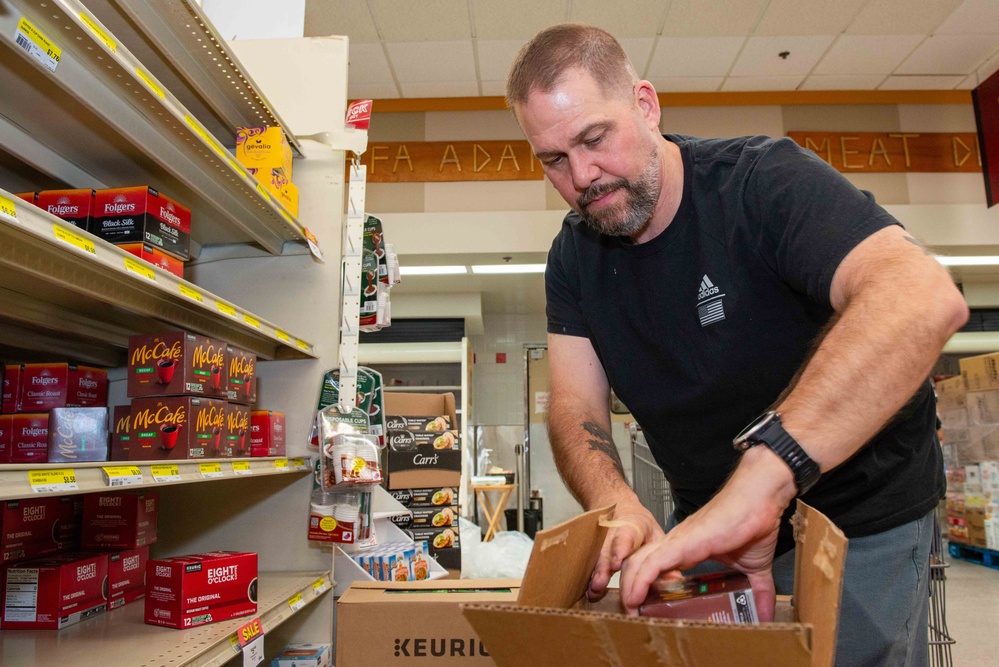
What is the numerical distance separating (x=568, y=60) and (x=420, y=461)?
12.3 ft

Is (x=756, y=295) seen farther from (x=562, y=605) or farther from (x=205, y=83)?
(x=205, y=83)

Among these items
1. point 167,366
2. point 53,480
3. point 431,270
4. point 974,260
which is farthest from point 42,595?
point 974,260

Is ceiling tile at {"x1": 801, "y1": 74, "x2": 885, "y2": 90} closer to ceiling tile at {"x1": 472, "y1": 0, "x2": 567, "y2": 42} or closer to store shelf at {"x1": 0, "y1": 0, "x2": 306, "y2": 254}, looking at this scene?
ceiling tile at {"x1": 472, "y1": 0, "x2": 567, "y2": 42}

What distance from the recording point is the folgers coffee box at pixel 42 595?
1698 mm

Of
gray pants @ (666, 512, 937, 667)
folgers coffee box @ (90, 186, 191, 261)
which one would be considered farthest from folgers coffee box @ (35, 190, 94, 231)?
gray pants @ (666, 512, 937, 667)

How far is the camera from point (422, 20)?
5.41 metres

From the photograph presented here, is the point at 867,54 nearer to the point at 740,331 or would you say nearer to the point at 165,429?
the point at 740,331

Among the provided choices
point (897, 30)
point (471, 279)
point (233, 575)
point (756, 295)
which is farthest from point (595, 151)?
point (471, 279)

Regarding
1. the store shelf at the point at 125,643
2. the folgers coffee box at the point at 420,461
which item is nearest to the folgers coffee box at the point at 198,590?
the store shelf at the point at 125,643

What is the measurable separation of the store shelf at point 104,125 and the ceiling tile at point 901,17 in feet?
16.2

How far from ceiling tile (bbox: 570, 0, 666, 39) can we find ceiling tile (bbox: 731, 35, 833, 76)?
91 centimetres

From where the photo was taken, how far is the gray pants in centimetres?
119

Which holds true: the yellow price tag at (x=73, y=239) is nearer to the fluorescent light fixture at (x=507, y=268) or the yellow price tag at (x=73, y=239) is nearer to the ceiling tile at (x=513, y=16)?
the ceiling tile at (x=513, y=16)

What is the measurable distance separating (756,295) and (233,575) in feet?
4.85
